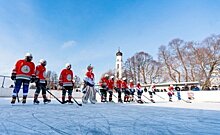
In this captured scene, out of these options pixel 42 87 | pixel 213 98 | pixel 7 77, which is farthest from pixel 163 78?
pixel 42 87

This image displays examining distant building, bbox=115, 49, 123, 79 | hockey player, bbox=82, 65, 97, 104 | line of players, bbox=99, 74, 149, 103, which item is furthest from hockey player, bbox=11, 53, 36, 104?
distant building, bbox=115, 49, 123, 79

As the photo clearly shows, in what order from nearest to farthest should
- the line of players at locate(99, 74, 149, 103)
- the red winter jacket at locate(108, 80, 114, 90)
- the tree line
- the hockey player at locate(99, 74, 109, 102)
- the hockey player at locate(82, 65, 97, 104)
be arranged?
the hockey player at locate(82, 65, 97, 104), the hockey player at locate(99, 74, 109, 102), the line of players at locate(99, 74, 149, 103), the red winter jacket at locate(108, 80, 114, 90), the tree line

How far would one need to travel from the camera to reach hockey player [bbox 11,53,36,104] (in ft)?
20.1

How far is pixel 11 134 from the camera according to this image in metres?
2.09

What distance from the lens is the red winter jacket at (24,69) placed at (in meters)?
6.14

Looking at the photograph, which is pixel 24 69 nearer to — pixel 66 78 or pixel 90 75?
pixel 66 78

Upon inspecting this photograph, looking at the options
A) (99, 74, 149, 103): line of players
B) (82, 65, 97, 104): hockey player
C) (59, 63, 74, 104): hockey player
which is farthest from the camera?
(99, 74, 149, 103): line of players

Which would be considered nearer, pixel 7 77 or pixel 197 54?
pixel 7 77

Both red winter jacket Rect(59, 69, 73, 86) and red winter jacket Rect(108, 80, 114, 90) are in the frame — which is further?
red winter jacket Rect(108, 80, 114, 90)

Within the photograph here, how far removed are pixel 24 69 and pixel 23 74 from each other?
17cm

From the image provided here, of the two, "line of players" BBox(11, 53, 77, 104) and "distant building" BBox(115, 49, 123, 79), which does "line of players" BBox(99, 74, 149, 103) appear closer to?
"line of players" BBox(11, 53, 77, 104)

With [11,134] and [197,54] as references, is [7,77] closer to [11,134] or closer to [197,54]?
[11,134]

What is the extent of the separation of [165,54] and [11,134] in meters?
36.1

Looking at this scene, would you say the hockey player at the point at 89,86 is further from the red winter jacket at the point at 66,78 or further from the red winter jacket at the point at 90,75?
the red winter jacket at the point at 66,78
